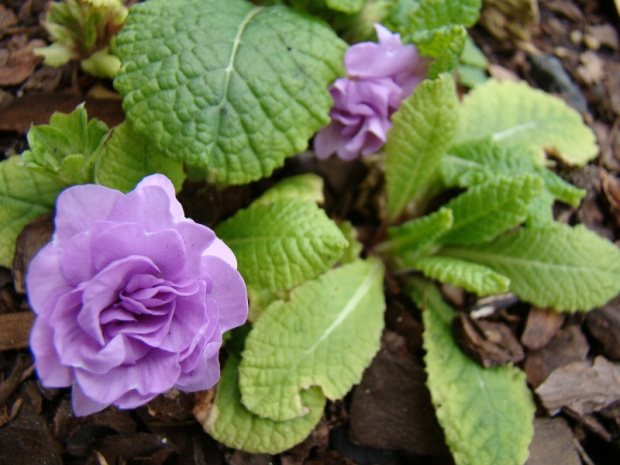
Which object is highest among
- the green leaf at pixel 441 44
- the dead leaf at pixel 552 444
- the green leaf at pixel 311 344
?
the green leaf at pixel 441 44

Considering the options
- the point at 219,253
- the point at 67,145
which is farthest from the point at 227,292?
the point at 67,145

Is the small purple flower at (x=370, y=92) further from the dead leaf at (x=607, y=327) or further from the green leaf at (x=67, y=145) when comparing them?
the dead leaf at (x=607, y=327)

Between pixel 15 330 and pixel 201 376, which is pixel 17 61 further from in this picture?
pixel 201 376

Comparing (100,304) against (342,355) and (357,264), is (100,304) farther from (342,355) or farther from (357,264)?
(357,264)

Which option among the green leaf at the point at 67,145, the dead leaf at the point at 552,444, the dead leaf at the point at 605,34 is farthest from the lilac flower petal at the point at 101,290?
the dead leaf at the point at 605,34

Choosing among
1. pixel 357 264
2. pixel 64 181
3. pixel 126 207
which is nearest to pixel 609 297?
pixel 357 264

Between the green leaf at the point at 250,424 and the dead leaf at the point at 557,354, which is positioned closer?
the green leaf at the point at 250,424

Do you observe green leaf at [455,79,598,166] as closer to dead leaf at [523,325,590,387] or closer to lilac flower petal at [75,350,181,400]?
dead leaf at [523,325,590,387]
